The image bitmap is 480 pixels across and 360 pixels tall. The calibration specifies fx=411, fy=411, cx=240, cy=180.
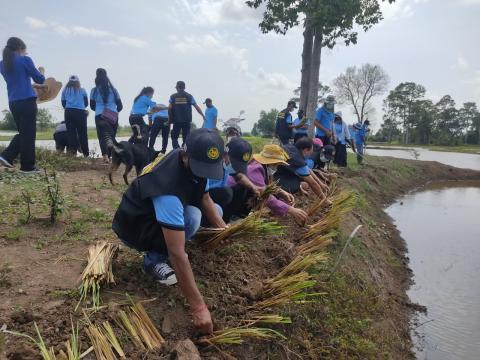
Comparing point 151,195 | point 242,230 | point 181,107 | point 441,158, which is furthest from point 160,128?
point 441,158

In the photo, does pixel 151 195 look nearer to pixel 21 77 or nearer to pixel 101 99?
pixel 21 77

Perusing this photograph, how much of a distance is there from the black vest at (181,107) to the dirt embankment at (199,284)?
3.32 metres

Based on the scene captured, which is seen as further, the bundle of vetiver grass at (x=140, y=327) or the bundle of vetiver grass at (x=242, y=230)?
the bundle of vetiver grass at (x=242, y=230)

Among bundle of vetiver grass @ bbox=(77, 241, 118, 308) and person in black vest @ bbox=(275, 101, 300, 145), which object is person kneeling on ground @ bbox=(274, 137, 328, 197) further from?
person in black vest @ bbox=(275, 101, 300, 145)

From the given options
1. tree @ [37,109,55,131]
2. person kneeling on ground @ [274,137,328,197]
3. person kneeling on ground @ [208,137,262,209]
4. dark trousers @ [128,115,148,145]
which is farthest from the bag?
tree @ [37,109,55,131]

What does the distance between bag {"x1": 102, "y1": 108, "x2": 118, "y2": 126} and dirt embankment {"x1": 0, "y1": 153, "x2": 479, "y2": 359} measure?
81.2 inches

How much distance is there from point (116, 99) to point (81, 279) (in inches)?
197

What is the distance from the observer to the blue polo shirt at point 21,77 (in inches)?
193

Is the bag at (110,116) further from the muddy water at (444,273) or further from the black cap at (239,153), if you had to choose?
the muddy water at (444,273)

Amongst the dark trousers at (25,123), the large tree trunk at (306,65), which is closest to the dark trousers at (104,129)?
the dark trousers at (25,123)

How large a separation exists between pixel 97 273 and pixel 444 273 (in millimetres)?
4941

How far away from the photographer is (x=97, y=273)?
247cm

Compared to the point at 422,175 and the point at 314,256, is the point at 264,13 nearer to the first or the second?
the point at 314,256

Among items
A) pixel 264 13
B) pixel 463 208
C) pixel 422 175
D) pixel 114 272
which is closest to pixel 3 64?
pixel 114 272
